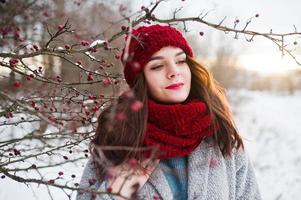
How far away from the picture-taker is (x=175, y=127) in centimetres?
176

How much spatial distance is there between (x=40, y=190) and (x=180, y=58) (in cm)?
260

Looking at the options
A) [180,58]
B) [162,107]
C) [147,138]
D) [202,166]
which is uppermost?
[180,58]

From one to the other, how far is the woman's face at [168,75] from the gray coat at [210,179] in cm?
28

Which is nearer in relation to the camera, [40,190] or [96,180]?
[96,180]

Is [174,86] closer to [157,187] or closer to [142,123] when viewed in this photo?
[142,123]

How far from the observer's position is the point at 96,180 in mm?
1799

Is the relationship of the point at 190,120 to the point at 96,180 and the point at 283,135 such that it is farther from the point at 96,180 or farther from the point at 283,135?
the point at 283,135

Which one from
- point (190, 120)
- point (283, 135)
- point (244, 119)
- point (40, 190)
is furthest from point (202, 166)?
point (244, 119)

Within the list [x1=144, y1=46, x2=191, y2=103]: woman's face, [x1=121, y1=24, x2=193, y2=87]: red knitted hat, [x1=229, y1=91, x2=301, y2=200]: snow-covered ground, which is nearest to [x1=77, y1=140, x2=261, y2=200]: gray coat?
[x1=144, y1=46, x2=191, y2=103]: woman's face

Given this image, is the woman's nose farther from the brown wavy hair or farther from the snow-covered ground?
the snow-covered ground

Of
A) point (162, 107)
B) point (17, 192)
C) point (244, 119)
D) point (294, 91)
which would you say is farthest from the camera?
point (294, 91)

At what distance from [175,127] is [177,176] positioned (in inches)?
8.8

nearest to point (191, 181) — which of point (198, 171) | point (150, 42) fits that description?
point (198, 171)

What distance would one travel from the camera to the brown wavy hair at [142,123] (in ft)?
5.71
